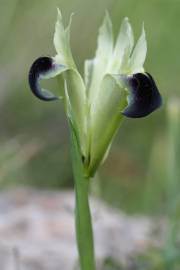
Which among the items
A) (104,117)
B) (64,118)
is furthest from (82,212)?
(64,118)

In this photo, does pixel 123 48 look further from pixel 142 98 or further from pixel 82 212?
pixel 82 212

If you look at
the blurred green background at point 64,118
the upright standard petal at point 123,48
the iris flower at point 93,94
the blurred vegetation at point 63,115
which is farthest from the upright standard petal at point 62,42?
the blurred green background at point 64,118

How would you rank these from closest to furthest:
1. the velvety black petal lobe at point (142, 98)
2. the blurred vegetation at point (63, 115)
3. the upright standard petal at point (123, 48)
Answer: the velvety black petal lobe at point (142, 98) → the upright standard petal at point (123, 48) → the blurred vegetation at point (63, 115)

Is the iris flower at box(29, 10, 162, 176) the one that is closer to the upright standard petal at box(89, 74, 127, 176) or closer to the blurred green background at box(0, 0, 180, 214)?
the upright standard petal at box(89, 74, 127, 176)

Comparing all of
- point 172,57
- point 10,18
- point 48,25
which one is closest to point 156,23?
point 172,57

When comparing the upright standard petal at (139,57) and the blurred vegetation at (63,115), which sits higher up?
the upright standard petal at (139,57)

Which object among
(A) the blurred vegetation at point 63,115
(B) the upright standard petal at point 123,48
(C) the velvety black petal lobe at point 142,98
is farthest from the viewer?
(A) the blurred vegetation at point 63,115

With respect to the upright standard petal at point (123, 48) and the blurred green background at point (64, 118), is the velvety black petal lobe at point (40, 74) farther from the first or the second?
the blurred green background at point (64, 118)
